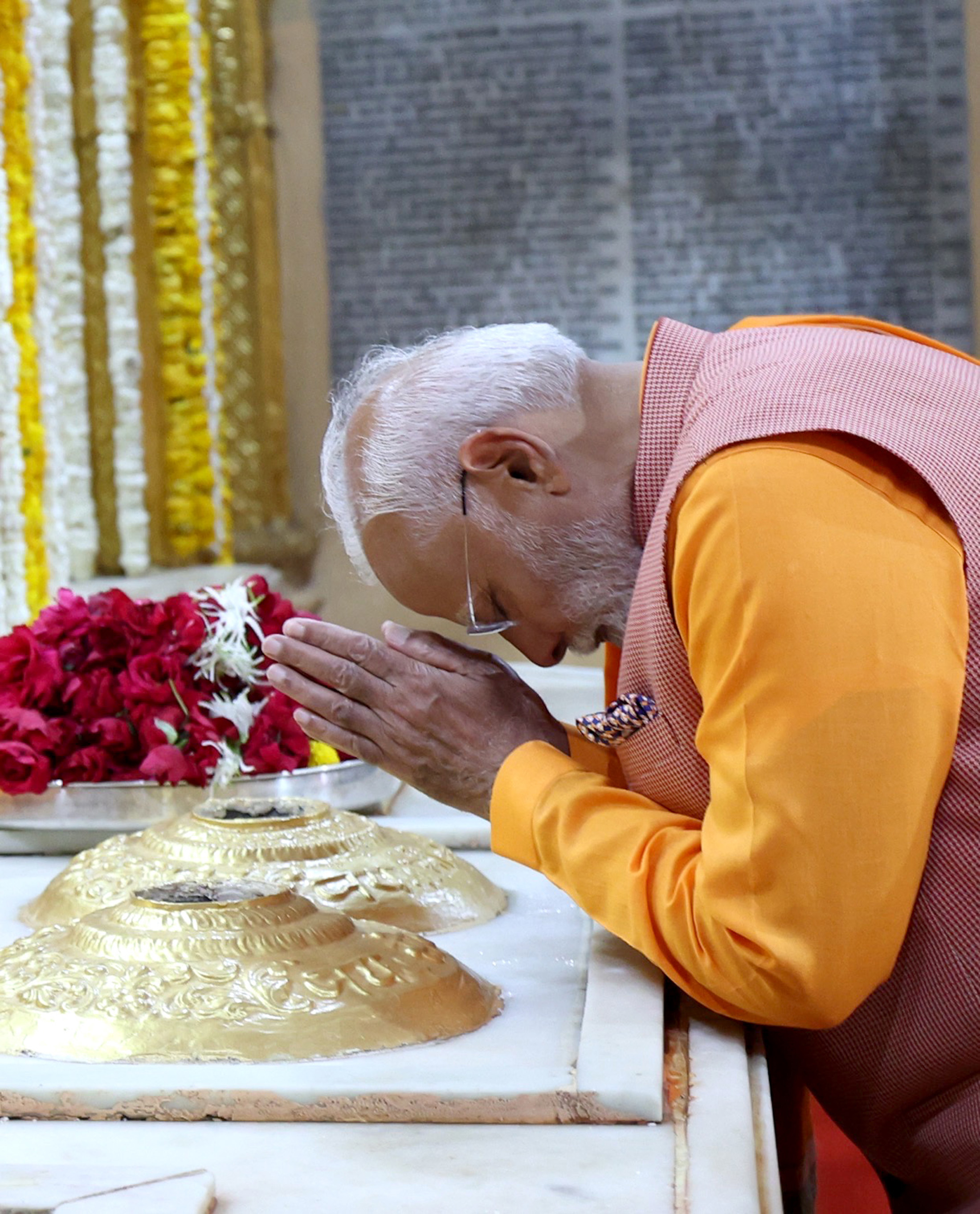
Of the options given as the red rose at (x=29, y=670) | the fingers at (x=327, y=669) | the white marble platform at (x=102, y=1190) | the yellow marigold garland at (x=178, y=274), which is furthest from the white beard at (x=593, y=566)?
the yellow marigold garland at (x=178, y=274)

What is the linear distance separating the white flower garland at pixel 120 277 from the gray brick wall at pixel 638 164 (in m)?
0.73

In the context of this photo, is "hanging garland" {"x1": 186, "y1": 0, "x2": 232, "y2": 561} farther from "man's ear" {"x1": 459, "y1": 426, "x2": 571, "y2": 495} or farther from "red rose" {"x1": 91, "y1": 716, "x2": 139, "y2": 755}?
"man's ear" {"x1": 459, "y1": 426, "x2": 571, "y2": 495}

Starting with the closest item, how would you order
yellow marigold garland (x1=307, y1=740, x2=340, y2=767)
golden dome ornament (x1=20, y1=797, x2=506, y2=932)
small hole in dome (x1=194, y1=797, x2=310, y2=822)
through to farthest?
1. golden dome ornament (x1=20, y1=797, x2=506, y2=932)
2. small hole in dome (x1=194, y1=797, x2=310, y2=822)
3. yellow marigold garland (x1=307, y1=740, x2=340, y2=767)

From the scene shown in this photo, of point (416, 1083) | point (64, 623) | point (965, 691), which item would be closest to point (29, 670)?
point (64, 623)

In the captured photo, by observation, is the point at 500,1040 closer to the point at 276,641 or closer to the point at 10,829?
the point at 276,641

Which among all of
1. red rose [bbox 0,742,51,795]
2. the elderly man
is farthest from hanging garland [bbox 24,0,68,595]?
the elderly man

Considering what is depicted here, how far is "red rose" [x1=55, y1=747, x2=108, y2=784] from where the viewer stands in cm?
227

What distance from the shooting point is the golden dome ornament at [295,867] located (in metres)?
1.78

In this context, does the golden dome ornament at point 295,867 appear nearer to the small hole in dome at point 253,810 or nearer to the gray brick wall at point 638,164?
the small hole in dome at point 253,810

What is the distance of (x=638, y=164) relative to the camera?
4949 millimetres

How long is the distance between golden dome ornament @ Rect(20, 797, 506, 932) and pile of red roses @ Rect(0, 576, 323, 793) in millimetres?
346

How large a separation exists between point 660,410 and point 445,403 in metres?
0.23

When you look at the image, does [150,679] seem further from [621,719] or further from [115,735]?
[621,719]

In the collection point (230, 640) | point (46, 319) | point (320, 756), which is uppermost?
point (46, 319)
